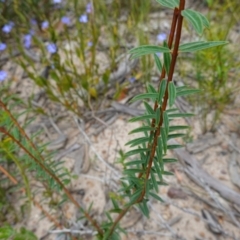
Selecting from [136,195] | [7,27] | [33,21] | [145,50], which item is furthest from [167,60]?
[33,21]

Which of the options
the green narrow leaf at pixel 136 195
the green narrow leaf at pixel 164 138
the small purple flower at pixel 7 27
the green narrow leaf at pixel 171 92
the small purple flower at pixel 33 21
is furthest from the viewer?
the small purple flower at pixel 33 21

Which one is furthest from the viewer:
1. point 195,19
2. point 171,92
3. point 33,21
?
point 33,21

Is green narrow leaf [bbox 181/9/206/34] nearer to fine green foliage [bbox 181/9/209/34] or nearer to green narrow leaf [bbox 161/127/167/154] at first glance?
Result: fine green foliage [bbox 181/9/209/34]

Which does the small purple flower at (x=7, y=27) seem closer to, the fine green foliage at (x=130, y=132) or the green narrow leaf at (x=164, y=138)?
the fine green foliage at (x=130, y=132)

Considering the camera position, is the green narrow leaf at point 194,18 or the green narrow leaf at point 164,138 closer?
the green narrow leaf at point 194,18

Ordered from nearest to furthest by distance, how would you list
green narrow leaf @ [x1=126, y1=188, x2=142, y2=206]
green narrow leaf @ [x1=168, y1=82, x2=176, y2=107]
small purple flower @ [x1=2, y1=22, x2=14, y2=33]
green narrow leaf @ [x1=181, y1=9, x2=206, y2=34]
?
green narrow leaf @ [x1=181, y1=9, x2=206, y2=34] → green narrow leaf @ [x1=168, y1=82, x2=176, y2=107] → green narrow leaf @ [x1=126, y1=188, x2=142, y2=206] → small purple flower @ [x1=2, y1=22, x2=14, y2=33]

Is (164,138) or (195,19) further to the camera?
(164,138)

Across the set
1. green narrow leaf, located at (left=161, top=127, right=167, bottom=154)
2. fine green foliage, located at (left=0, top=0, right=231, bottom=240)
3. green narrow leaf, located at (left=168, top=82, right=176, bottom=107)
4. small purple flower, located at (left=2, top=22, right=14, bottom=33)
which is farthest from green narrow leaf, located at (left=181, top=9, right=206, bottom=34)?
small purple flower, located at (left=2, top=22, right=14, bottom=33)

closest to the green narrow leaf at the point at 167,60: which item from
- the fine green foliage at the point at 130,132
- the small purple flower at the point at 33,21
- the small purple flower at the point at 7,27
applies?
the fine green foliage at the point at 130,132

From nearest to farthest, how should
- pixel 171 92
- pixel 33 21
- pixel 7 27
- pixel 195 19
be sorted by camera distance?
pixel 195 19
pixel 171 92
pixel 7 27
pixel 33 21

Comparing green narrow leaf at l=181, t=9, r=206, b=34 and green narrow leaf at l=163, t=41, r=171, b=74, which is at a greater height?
green narrow leaf at l=181, t=9, r=206, b=34

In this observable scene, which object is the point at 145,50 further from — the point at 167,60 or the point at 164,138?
the point at 164,138

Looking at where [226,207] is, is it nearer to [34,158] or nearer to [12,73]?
[34,158]

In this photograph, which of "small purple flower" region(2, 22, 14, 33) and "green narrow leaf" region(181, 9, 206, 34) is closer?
"green narrow leaf" region(181, 9, 206, 34)
